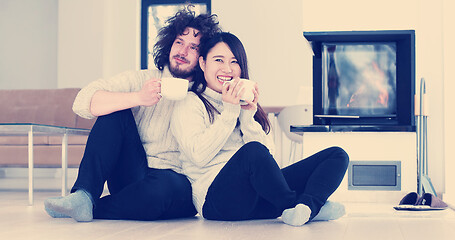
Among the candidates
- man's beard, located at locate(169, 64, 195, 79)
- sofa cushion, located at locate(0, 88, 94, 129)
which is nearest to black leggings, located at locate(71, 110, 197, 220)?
man's beard, located at locate(169, 64, 195, 79)

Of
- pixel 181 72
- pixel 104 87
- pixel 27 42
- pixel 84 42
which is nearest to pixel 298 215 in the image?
pixel 181 72

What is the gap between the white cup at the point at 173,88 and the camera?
1.84 metres

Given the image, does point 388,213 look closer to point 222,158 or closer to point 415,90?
point 222,158

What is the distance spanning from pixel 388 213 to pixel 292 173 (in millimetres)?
610

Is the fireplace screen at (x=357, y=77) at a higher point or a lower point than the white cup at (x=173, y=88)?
higher

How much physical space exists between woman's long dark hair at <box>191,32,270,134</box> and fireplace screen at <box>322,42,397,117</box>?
52.3 inches

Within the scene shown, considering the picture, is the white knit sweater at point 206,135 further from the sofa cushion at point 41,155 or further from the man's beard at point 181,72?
the sofa cushion at point 41,155

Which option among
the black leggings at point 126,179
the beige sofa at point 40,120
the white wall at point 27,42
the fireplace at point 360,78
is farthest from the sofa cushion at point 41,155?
the white wall at point 27,42

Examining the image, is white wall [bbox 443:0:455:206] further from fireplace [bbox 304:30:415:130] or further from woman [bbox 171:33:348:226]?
woman [bbox 171:33:348:226]

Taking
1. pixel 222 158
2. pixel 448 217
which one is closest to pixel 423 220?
pixel 448 217

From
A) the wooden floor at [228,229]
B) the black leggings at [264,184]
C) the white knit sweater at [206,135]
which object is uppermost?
the white knit sweater at [206,135]

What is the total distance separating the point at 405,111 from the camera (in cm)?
324

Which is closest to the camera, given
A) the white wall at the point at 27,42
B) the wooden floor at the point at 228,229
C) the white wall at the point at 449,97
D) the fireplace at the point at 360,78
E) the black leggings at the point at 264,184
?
the wooden floor at the point at 228,229

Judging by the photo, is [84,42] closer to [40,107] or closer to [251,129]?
[40,107]
